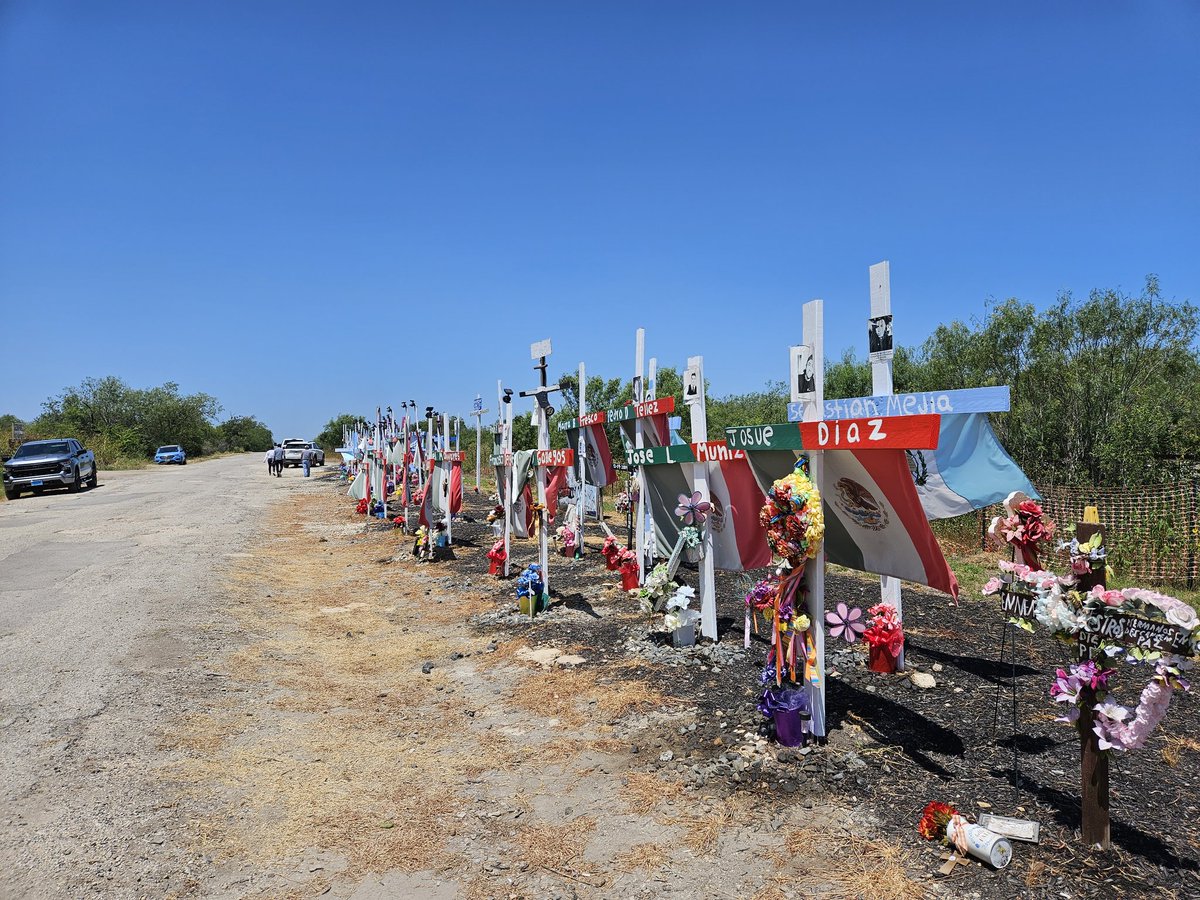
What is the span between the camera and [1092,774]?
11.4 ft

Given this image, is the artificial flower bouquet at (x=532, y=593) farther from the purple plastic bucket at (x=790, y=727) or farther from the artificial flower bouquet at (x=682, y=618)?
the purple plastic bucket at (x=790, y=727)

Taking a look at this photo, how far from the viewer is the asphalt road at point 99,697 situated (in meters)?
3.81

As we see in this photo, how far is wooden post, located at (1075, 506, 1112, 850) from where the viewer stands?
3457 mm

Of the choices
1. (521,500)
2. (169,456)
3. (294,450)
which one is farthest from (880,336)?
(169,456)

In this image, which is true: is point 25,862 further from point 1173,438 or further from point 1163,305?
point 1163,305

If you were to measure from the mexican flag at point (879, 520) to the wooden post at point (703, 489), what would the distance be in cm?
196

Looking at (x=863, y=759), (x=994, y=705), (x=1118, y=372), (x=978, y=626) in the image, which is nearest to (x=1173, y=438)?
(x=1118, y=372)

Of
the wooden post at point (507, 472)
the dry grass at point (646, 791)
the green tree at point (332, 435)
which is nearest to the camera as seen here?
the dry grass at point (646, 791)

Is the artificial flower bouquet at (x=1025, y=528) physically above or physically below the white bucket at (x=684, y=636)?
above

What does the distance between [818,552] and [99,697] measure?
5.77 meters

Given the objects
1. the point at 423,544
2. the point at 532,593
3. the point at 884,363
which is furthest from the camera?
the point at 423,544

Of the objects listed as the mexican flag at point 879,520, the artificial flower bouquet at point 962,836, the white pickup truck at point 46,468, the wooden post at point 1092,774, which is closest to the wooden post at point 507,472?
the mexican flag at point 879,520

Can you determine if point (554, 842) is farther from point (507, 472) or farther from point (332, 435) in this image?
point (332, 435)

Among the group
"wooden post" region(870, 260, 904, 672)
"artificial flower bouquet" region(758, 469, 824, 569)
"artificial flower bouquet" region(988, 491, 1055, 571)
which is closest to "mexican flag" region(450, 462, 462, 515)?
"wooden post" region(870, 260, 904, 672)
